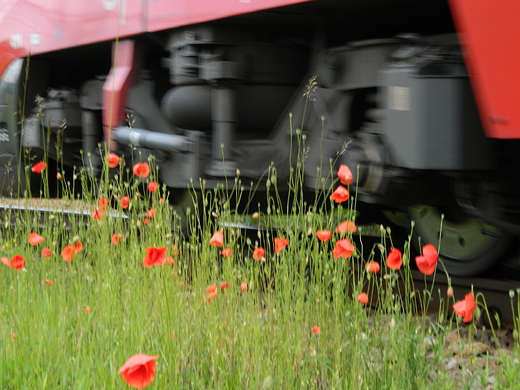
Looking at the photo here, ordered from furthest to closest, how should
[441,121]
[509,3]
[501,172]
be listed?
[501,172] < [441,121] < [509,3]

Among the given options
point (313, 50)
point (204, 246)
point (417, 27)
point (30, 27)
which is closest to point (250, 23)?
point (313, 50)

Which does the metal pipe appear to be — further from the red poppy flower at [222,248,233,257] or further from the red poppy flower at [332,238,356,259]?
the red poppy flower at [332,238,356,259]

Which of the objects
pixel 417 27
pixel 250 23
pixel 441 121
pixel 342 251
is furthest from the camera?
pixel 250 23

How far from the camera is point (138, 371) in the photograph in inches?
58.2

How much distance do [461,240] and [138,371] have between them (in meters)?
3.29

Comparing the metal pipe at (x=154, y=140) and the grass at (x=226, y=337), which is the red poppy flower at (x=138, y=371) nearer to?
the grass at (x=226, y=337)

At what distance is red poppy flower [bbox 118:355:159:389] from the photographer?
1447 millimetres

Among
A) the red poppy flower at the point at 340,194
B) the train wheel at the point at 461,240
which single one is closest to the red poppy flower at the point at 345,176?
the red poppy flower at the point at 340,194

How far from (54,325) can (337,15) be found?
233 centimetres

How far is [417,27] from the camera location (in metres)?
4.13

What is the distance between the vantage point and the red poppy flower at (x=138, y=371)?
1447 mm

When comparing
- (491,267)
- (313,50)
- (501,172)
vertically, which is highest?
(313,50)

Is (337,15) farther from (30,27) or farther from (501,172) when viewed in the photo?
(30,27)

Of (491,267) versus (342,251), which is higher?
(342,251)
